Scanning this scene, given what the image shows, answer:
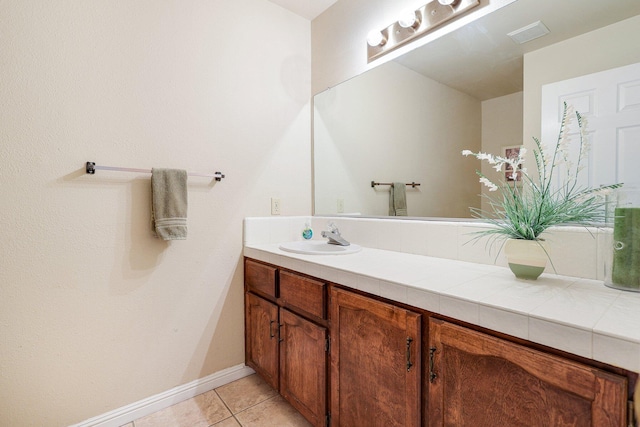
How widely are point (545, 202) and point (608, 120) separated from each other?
334mm

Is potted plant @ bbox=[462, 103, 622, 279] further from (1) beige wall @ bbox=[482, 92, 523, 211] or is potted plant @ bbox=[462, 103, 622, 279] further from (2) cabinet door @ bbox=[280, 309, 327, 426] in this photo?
(2) cabinet door @ bbox=[280, 309, 327, 426]

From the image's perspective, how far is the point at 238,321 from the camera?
6.29 ft

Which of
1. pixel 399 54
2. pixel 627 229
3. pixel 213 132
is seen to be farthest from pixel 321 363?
pixel 399 54

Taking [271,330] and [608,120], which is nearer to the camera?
[608,120]

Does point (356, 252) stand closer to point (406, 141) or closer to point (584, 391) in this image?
point (406, 141)

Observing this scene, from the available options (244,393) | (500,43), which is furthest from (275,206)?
(500,43)

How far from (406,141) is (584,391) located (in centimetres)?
127

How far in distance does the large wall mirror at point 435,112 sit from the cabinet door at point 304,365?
795mm

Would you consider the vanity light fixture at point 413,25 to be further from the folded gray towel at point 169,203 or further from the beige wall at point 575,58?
the folded gray towel at point 169,203

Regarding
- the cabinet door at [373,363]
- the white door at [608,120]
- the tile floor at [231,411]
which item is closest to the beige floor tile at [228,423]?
the tile floor at [231,411]

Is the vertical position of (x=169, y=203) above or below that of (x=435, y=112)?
below

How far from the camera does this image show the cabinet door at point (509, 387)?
0.61 m

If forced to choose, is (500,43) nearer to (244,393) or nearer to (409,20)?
(409,20)

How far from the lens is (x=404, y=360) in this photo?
0.96m
